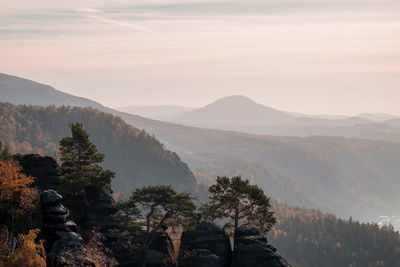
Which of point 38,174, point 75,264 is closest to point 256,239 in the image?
point 75,264

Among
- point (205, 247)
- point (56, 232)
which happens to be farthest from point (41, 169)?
point (205, 247)

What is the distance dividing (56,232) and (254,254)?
34066 mm

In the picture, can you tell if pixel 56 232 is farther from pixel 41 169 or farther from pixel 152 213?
pixel 41 169

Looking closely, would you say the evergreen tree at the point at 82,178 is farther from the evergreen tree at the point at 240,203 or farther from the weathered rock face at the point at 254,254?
the weathered rock face at the point at 254,254

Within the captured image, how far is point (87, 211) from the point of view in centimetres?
8606

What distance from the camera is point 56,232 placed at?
67688mm

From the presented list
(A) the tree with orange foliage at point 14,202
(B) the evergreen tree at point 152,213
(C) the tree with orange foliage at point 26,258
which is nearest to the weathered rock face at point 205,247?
(B) the evergreen tree at point 152,213

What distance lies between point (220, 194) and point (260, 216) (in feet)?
27.7

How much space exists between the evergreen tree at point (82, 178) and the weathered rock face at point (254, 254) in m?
25.1

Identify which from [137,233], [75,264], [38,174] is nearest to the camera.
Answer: [75,264]

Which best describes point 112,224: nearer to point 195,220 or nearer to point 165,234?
point 165,234

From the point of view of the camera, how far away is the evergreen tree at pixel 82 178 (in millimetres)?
82438

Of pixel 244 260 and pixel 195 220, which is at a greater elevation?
pixel 195 220

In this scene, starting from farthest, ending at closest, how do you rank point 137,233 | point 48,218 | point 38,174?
point 38,174, point 137,233, point 48,218
